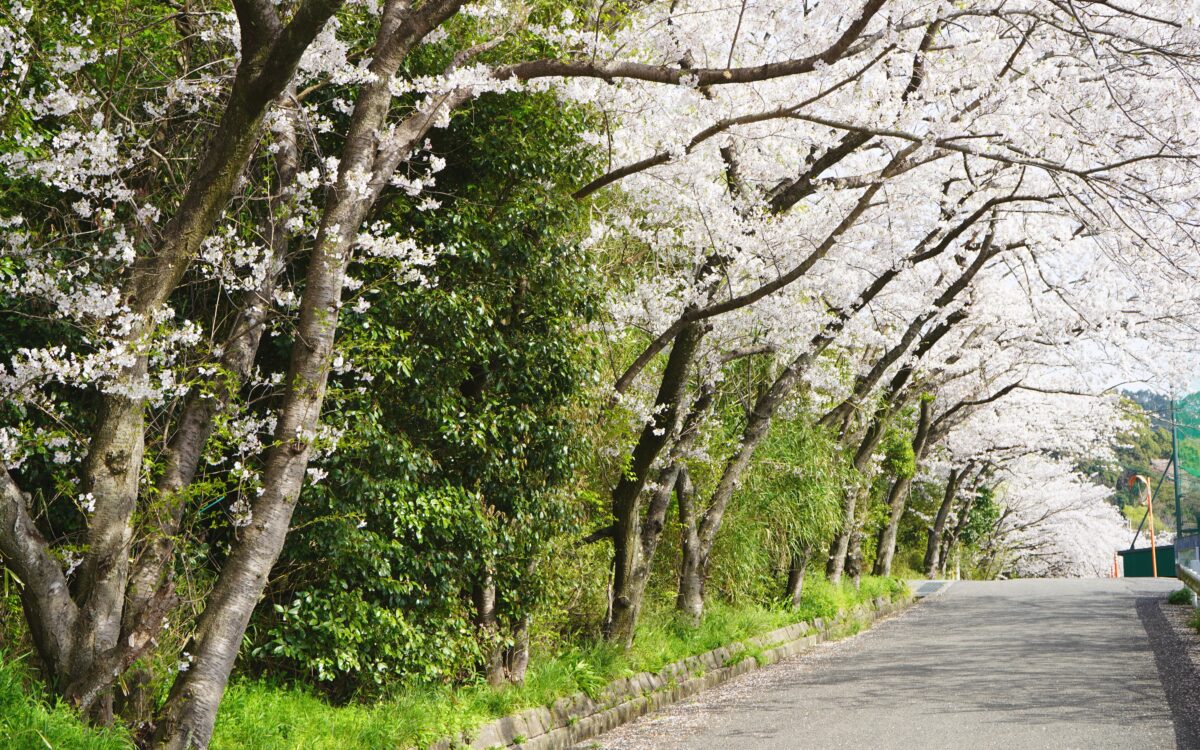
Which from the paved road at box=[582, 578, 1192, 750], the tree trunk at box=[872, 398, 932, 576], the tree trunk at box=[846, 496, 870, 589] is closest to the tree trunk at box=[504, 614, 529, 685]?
the paved road at box=[582, 578, 1192, 750]

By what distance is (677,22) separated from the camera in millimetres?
9078

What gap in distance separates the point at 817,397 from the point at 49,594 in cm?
1249

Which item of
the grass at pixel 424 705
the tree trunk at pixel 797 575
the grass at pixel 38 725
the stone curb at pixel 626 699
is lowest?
the stone curb at pixel 626 699

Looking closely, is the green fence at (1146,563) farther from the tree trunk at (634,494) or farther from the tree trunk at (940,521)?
the tree trunk at (634,494)

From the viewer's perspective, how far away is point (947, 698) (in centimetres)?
904

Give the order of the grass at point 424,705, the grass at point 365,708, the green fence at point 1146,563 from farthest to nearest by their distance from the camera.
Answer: the green fence at point 1146,563 → the grass at point 424,705 → the grass at point 365,708

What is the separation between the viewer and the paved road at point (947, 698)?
7.37m

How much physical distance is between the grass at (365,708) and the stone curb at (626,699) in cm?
10

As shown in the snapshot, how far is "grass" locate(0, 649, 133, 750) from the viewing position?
4.35 metres

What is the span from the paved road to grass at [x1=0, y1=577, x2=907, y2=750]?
0.64 m

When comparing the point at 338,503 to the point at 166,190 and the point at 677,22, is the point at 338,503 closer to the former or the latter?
the point at 166,190

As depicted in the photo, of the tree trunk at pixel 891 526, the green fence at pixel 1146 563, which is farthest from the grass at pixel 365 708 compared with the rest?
the green fence at pixel 1146 563

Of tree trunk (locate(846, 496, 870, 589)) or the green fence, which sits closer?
tree trunk (locate(846, 496, 870, 589))

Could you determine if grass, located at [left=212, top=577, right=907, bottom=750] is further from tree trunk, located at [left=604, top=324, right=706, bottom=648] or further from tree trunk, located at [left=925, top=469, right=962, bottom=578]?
tree trunk, located at [left=925, top=469, right=962, bottom=578]
